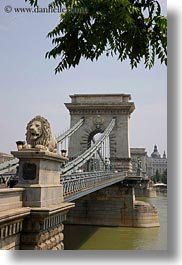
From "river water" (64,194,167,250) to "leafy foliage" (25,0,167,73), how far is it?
10.6 metres

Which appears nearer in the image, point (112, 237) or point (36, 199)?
point (36, 199)

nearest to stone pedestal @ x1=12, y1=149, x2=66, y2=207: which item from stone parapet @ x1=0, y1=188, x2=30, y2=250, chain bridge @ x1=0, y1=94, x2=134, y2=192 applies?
stone parapet @ x1=0, y1=188, x2=30, y2=250

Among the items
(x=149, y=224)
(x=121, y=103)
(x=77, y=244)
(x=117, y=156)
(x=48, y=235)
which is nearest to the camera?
(x=48, y=235)

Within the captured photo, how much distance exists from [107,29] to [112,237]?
15.0 meters

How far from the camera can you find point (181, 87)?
19.2 ft

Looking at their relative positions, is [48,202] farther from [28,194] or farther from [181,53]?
[181,53]

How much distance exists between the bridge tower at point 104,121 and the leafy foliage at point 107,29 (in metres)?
21.1

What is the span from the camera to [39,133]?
606 centimetres

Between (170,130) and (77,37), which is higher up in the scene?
(77,37)

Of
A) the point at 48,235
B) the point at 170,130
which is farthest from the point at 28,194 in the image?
the point at 170,130

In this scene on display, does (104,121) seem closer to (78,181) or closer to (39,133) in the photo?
(78,181)

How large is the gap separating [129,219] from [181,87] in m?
15.8

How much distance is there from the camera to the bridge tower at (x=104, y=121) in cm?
2562

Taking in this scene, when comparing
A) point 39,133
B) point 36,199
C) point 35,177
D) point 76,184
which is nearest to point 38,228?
point 36,199
